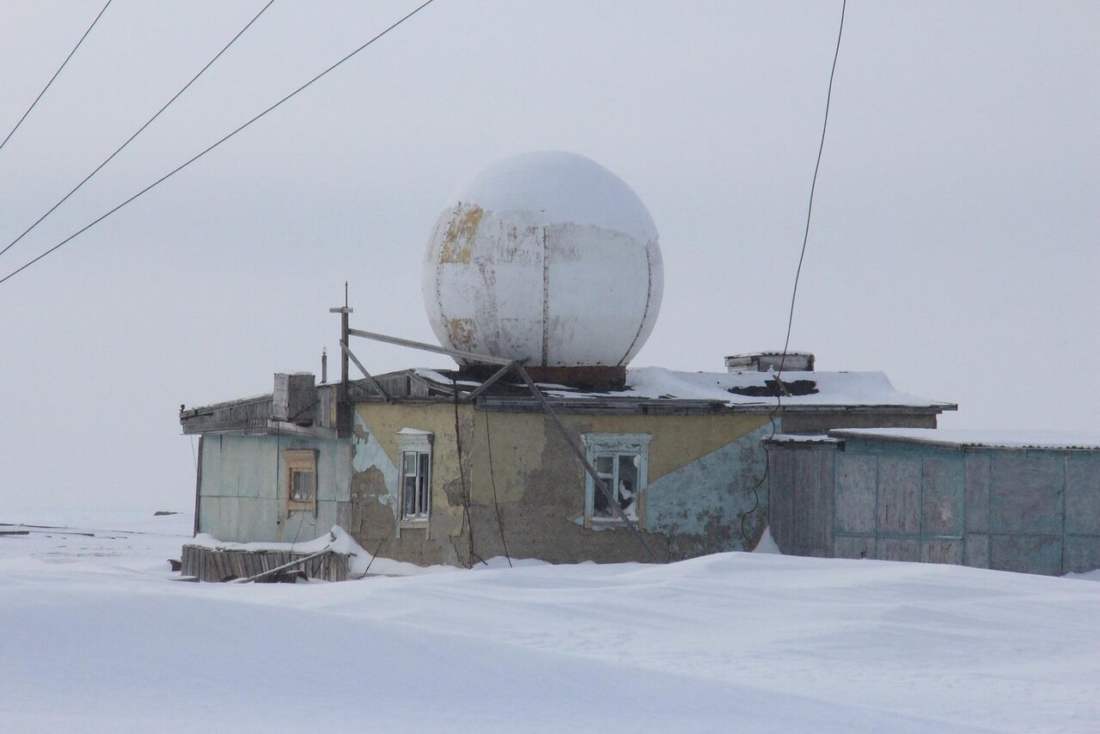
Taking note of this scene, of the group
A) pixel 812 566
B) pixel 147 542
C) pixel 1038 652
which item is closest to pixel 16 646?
pixel 1038 652

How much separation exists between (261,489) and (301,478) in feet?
4.04

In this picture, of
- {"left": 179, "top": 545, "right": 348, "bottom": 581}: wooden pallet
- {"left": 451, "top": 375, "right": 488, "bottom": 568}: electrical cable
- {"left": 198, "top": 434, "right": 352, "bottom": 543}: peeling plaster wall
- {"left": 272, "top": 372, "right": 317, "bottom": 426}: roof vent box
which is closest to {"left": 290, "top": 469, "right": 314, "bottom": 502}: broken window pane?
{"left": 198, "top": 434, "right": 352, "bottom": 543}: peeling plaster wall

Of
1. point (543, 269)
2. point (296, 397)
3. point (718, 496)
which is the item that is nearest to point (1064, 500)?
point (718, 496)

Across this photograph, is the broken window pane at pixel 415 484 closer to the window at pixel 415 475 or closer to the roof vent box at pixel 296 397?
the window at pixel 415 475

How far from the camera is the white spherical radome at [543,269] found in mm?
23375

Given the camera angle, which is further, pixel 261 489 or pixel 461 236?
pixel 261 489

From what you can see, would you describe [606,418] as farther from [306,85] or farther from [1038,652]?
[1038,652]

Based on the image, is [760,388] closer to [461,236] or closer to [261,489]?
[461,236]

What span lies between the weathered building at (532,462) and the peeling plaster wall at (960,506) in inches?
64.0

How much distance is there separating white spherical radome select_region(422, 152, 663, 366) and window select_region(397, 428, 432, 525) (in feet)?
6.36

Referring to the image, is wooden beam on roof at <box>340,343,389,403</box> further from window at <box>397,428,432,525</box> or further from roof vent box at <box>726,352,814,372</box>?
roof vent box at <box>726,352,814,372</box>

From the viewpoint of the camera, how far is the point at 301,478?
24969mm

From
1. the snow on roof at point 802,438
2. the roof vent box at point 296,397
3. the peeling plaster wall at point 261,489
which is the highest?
the roof vent box at point 296,397

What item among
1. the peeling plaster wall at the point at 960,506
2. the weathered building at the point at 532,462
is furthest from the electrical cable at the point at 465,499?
the peeling plaster wall at the point at 960,506
